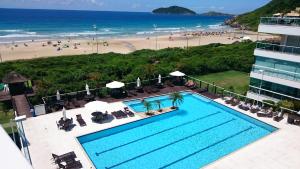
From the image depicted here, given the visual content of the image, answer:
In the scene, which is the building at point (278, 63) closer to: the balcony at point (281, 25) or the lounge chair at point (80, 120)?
the balcony at point (281, 25)

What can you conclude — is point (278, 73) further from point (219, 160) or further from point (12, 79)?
point (12, 79)

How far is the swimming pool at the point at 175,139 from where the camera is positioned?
15.6 meters

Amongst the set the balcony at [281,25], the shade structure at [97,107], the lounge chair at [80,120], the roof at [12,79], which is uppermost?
the balcony at [281,25]

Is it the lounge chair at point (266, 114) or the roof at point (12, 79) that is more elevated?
the roof at point (12, 79)

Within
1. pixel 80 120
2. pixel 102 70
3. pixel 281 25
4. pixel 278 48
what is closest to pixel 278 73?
pixel 278 48

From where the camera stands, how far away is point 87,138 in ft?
58.2

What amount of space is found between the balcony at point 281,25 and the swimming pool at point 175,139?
289 inches

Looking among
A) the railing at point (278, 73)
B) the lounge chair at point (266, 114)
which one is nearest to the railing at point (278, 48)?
the railing at point (278, 73)

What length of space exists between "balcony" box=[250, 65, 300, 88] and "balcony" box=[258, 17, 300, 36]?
317cm

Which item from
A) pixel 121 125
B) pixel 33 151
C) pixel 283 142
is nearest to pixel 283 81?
pixel 283 142

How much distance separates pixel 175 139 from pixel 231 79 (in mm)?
17483

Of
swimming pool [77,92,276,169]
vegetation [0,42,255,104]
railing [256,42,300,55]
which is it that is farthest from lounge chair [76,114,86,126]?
railing [256,42,300,55]

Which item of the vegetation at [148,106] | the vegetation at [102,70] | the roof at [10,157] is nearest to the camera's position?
the roof at [10,157]

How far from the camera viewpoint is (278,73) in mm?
21656
